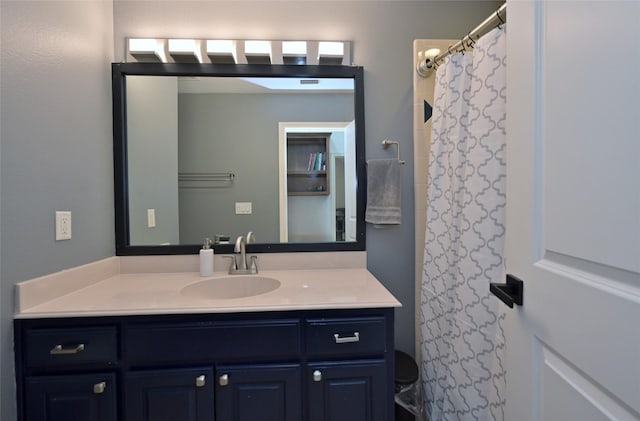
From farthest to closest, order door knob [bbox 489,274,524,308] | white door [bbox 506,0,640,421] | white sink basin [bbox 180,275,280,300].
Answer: white sink basin [bbox 180,275,280,300] → door knob [bbox 489,274,524,308] → white door [bbox 506,0,640,421]

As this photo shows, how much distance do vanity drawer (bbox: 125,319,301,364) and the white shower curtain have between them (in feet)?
2.33

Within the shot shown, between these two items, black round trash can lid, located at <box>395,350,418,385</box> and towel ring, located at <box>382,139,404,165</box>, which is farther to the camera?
towel ring, located at <box>382,139,404,165</box>

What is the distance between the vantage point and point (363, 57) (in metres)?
1.59

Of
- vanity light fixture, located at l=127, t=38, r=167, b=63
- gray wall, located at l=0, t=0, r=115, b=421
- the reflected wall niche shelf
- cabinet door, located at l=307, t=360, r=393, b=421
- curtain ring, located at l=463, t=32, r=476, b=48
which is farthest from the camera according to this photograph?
the reflected wall niche shelf

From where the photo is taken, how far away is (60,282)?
44.6 inches

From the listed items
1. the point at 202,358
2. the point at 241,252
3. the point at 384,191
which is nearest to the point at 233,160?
the point at 241,252

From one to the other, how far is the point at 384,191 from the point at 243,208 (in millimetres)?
768

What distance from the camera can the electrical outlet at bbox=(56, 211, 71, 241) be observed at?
1124mm

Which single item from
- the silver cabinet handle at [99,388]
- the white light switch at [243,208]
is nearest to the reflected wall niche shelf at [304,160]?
the white light switch at [243,208]

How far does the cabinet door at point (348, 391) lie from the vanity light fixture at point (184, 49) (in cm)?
158

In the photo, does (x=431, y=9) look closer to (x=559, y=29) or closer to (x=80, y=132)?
(x=559, y=29)

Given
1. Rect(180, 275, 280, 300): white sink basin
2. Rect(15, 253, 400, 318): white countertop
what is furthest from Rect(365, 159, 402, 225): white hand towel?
Rect(180, 275, 280, 300): white sink basin

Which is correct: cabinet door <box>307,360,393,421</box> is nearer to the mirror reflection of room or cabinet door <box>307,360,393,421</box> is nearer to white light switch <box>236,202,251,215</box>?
the mirror reflection of room

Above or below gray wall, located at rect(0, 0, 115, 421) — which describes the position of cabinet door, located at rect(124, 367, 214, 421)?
below
